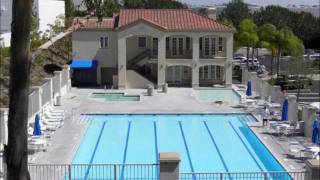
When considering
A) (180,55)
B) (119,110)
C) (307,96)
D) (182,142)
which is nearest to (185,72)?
(180,55)

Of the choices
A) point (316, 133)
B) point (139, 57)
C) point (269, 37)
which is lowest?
point (316, 133)

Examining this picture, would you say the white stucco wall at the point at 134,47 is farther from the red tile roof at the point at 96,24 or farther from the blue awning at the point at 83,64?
the blue awning at the point at 83,64

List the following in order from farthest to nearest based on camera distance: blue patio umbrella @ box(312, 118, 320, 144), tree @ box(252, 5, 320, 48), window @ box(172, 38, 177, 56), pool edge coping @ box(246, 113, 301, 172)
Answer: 1. tree @ box(252, 5, 320, 48)
2. window @ box(172, 38, 177, 56)
3. blue patio umbrella @ box(312, 118, 320, 144)
4. pool edge coping @ box(246, 113, 301, 172)

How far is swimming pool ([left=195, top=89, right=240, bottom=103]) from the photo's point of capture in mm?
39062

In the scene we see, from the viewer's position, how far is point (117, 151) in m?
25.6

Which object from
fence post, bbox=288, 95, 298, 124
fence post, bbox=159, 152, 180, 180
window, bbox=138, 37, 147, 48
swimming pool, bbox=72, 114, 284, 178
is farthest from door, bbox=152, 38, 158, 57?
fence post, bbox=159, 152, 180, 180

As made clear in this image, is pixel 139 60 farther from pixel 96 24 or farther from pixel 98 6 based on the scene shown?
pixel 98 6

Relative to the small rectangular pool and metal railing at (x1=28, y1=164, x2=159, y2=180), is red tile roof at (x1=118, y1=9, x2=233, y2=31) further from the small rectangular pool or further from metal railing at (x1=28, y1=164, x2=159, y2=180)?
metal railing at (x1=28, y1=164, x2=159, y2=180)

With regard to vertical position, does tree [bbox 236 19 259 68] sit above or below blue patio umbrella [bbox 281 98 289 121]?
above

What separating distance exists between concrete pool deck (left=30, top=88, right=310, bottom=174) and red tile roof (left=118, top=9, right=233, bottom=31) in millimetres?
4871

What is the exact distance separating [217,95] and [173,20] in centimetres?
736

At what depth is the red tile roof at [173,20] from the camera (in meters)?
43.2

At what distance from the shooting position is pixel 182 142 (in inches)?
1075

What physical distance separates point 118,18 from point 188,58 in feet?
21.7
